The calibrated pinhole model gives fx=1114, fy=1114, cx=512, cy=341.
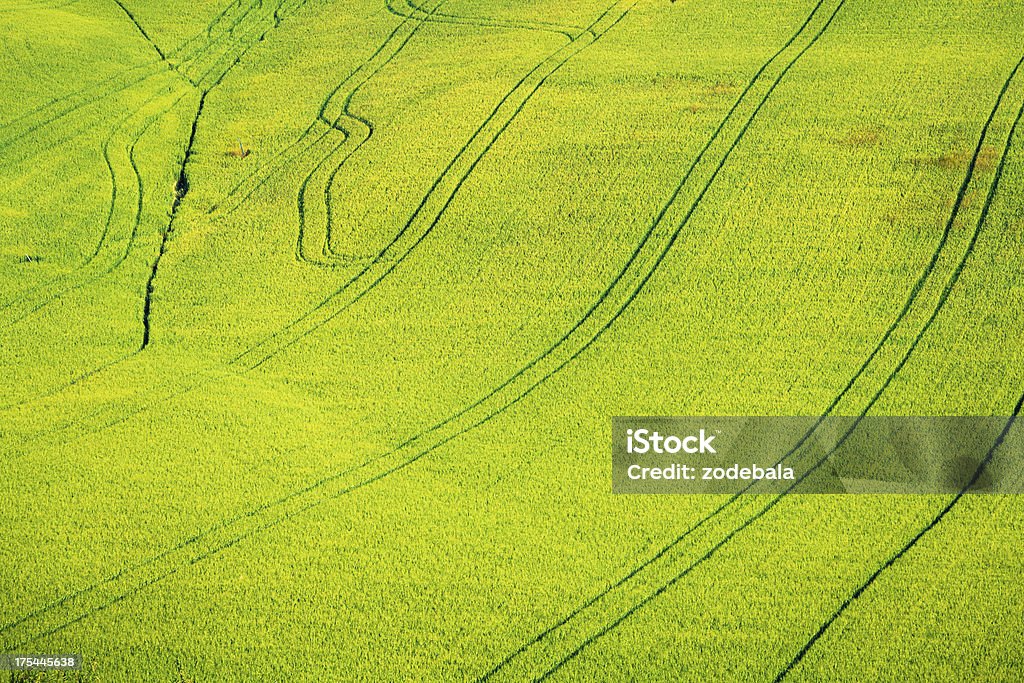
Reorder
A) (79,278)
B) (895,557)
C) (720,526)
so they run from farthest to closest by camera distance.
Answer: (79,278) < (720,526) < (895,557)

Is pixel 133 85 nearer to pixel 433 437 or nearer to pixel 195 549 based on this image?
pixel 433 437

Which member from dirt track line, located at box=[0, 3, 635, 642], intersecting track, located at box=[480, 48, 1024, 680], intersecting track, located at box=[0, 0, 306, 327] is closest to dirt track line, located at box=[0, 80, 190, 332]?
intersecting track, located at box=[0, 0, 306, 327]

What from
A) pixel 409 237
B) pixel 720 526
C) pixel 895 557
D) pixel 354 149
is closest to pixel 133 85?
pixel 354 149

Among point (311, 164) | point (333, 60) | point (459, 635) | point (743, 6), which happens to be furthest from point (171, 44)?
point (459, 635)

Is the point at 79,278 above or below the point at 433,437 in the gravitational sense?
above

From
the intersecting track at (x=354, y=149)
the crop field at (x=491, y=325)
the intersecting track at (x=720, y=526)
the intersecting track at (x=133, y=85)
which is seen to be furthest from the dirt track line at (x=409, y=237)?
the intersecting track at (x=720, y=526)

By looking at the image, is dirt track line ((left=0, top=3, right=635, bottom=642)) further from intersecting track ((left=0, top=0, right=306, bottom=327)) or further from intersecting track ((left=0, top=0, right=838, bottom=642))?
intersecting track ((left=0, top=0, right=306, bottom=327))

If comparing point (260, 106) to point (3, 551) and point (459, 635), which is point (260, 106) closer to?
point (3, 551)

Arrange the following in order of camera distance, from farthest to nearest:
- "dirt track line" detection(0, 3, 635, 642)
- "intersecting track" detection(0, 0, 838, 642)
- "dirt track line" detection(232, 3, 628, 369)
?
"dirt track line" detection(232, 3, 628, 369), "intersecting track" detection(0, 0, 838, 642), "dirt track line" detection(0, 3, 635, 642)

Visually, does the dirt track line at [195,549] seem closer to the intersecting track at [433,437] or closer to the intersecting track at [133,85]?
the intersecting track at [433,437]
